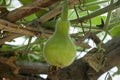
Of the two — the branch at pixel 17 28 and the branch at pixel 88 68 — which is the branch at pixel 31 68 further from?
the branch at pixel 17 28

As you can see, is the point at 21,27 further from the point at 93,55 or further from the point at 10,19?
the point at 93,55

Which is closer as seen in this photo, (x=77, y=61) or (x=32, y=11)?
(x=32, y=11)

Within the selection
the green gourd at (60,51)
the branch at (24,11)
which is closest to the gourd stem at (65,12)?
the green gourd at (60,51)

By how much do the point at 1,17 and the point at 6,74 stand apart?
0.32 metres

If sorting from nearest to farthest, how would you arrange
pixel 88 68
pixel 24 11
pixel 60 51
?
pixel 60 51 → pixel 24 11 → pixel 88 68

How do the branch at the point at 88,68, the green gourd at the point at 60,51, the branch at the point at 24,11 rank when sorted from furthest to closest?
1. the branch at the point at 88,68
2. the branch at the point at 24,11
3. the green gourd at the point at 60,51

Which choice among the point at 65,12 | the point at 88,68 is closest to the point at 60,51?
the point at 65,12

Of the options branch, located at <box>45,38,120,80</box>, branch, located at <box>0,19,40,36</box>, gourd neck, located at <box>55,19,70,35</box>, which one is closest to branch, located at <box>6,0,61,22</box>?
branch, located at <box>0,19,40,36</box>

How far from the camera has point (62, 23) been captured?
0.84 m

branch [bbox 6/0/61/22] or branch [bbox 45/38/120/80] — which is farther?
branch [bbox 45/38/120/80]

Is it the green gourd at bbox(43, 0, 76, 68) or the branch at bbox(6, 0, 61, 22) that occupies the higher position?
the branch at bbox(6, 0, 61, 22)

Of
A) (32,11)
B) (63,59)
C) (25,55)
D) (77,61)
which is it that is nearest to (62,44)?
(63,59)

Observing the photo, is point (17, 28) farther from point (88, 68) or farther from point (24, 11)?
point (88, 68)

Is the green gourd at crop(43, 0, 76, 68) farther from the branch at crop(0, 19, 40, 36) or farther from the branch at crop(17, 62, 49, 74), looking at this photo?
the branch at crop(17, 62, 49, 74)
